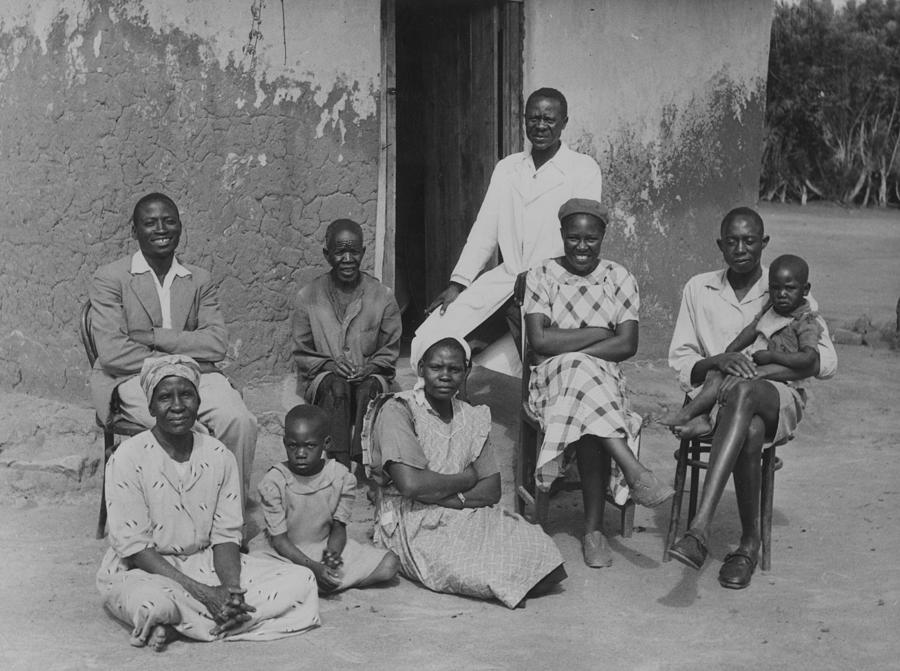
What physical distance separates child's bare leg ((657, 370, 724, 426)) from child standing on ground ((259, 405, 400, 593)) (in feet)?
3.81

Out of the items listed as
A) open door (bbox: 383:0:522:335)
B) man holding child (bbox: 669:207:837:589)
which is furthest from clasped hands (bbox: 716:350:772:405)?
open door (bbox: 383:0:522:335)

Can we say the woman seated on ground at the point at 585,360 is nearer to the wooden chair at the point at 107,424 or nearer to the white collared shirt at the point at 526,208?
the white collared shirt at the point at 526,208

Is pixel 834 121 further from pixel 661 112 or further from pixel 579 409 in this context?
pixel 579 409

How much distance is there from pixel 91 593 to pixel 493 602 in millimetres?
1336

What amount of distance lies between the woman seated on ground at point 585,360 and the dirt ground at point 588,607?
1.05 feet

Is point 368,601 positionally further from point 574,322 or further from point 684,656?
point 574,322

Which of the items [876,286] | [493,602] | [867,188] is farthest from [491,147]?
[867,188]

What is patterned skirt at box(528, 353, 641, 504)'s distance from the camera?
4605mm

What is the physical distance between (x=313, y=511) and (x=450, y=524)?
1.58ft

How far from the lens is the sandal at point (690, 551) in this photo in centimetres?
400

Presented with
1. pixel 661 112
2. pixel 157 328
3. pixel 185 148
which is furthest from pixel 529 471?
pixel 661 112

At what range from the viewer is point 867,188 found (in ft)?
68.4

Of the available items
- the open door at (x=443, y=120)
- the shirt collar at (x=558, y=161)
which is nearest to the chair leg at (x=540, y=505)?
the shirt collar at (x=558, y=161)

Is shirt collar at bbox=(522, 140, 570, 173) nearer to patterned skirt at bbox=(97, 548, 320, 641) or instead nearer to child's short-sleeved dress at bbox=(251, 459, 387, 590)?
child's short-sleeved dress at bbox=(251, 459, 387, 590)
